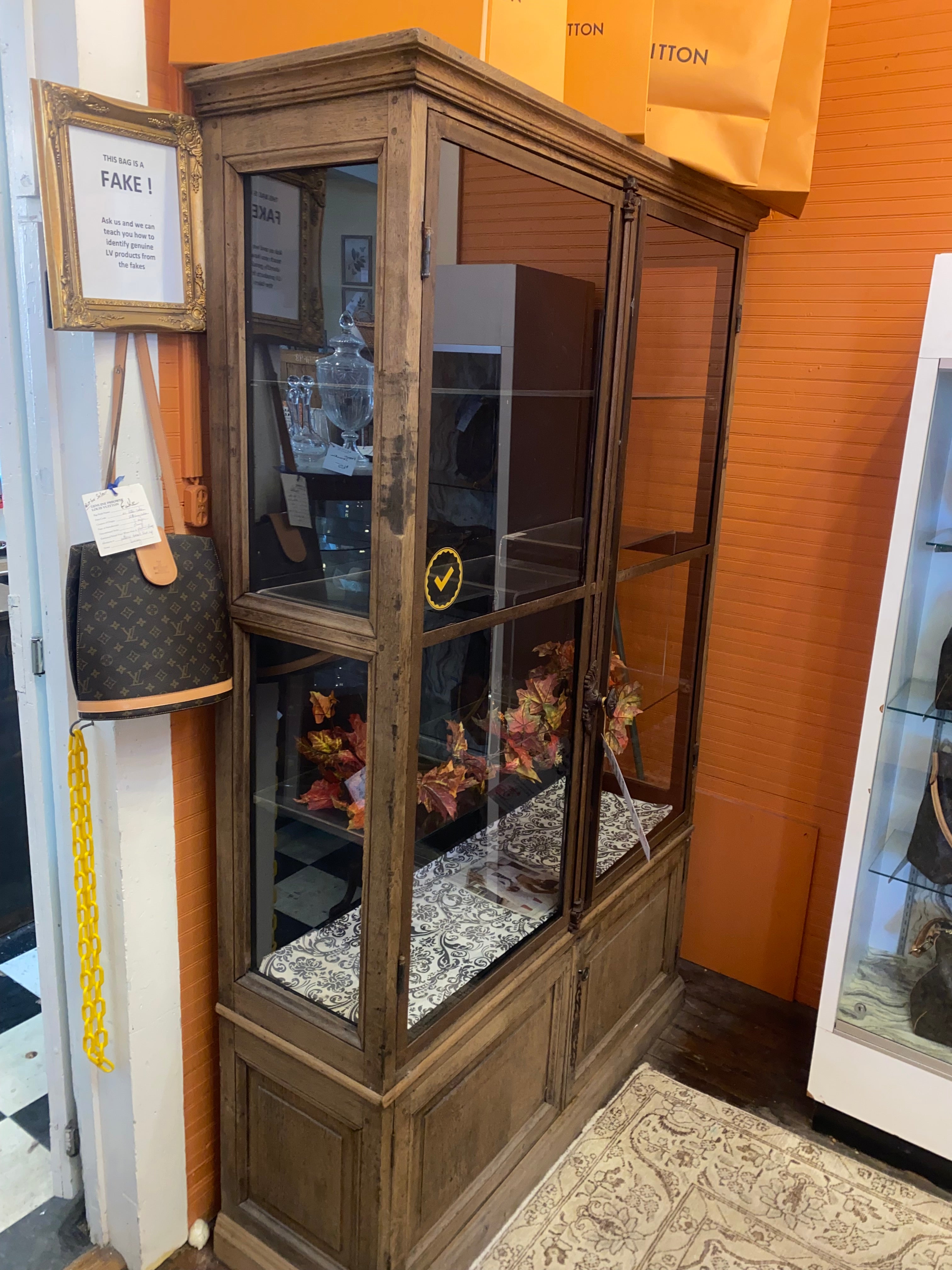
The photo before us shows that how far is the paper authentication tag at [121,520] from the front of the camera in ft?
4.73

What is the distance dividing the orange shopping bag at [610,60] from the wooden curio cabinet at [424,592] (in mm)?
67

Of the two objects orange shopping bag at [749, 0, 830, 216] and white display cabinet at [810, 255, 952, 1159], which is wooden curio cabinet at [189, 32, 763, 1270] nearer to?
orange shopping bag at [749, 0, 830, 216]

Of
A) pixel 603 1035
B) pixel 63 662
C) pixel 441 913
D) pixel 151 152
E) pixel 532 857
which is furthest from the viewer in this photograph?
pixel 603 1035

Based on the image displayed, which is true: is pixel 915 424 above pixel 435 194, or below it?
below

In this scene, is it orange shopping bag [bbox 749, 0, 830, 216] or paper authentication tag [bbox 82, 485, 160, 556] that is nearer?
paper authentication tag [bbox 82, 485, 160, 556]

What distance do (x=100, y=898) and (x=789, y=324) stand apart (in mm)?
2073

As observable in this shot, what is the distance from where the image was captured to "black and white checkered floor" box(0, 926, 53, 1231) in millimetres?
2025

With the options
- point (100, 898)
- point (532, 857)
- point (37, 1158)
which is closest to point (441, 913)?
point (532, 857)

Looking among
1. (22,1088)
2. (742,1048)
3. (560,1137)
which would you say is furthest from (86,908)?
(742,1048)

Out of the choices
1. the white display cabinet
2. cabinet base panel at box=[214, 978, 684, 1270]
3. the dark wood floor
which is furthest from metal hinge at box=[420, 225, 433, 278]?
the dark wood floor

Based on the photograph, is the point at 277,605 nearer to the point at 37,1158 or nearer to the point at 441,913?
the point at 441,913

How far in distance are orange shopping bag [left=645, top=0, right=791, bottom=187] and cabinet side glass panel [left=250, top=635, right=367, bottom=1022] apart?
3.79ft

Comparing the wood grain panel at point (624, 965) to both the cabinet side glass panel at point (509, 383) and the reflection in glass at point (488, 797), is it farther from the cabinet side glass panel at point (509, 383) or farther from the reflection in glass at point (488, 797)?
the cabinet side glass panel at point (509, 383)

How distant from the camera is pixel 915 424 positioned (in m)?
1.98
